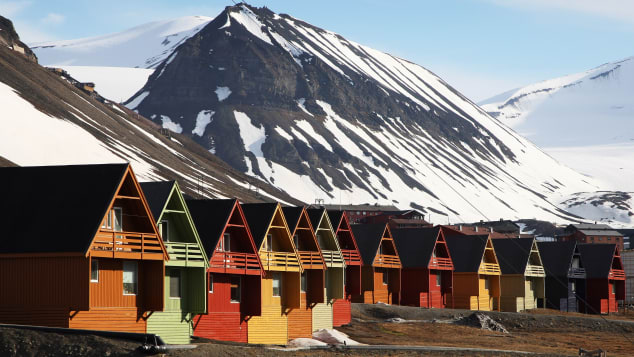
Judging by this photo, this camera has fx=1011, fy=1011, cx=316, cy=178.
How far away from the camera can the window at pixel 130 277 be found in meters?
43.1

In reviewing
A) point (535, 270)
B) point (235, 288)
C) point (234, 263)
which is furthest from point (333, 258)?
point (535, 270)

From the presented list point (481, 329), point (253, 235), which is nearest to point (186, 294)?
point (253, 235)

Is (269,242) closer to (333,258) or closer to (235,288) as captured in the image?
(235,288)

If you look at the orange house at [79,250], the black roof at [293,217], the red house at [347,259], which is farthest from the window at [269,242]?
the orange house at [79,250]

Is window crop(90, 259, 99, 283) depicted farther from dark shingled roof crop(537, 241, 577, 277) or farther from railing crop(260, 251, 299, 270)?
dark shingled roof crop(537, 241, 577, 277)

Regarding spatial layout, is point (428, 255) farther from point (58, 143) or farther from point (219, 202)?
point (58, 143)

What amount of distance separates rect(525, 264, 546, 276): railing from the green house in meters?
54.2

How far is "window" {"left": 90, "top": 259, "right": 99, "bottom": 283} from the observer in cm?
4090

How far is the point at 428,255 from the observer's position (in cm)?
8312

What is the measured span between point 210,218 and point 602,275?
62.3 m

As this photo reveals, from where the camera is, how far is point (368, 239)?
78.5 meters

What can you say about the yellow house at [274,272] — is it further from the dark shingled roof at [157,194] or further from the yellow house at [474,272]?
the yellow house at [474,272]

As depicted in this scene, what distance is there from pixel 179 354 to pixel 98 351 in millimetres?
2954

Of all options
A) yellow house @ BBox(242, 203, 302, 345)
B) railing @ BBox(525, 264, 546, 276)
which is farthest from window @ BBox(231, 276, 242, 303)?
railing @ BBox(525, 264, 546, 276)
